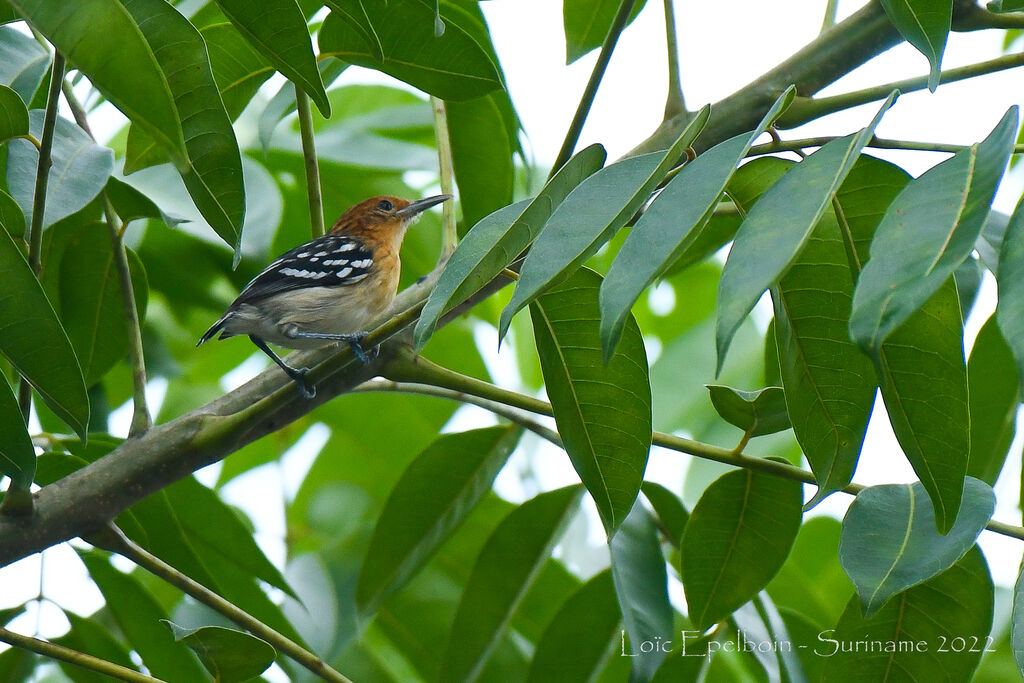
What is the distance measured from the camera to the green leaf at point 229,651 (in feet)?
5.85

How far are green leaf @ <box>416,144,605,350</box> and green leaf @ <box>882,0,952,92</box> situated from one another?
55 cm

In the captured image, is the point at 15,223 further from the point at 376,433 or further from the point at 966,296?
the point at 966,296

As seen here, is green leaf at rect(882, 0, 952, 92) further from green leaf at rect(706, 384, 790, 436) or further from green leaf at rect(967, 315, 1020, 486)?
green leaf at rect(967, 315, 1020, 486)

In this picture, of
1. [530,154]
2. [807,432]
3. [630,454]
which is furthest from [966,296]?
[530,154]

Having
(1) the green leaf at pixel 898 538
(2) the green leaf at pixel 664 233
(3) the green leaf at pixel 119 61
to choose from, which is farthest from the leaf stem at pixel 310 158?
(1) the green leaf at pixel 898 538

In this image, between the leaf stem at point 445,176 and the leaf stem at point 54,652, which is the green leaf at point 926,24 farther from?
the leaf stem at point 54,652

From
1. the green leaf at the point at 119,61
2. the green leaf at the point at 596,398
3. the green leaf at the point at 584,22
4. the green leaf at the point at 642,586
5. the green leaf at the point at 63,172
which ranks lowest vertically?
the green leaf at the point at 642,586

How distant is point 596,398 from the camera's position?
75.4 inches

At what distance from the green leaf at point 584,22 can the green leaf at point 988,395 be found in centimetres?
120

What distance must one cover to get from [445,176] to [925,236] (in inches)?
65.4

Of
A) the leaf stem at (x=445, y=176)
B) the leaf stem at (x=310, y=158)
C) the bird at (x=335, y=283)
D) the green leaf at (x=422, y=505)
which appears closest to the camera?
the leaf stem at (x=310, y=158)

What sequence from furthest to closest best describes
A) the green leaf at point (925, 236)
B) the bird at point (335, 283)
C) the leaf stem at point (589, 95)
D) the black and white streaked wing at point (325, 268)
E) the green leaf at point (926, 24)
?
1. the black and white streaked wing at point (325, 268)
2. the bird at point (335, 283)
3. the leaf stem at point (589, 95)
4. the green leaf at point (926, 24)
5. the green leaf at point (925, 236)

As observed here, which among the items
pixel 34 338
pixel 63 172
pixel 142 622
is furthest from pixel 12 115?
pixel 142 622

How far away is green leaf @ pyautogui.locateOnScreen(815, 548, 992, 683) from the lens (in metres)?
2.01
